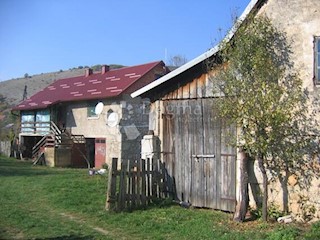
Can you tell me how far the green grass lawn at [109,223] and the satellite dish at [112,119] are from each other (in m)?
10.9

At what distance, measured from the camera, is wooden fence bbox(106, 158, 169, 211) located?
33.8 feet

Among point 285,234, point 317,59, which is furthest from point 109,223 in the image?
point 317,59

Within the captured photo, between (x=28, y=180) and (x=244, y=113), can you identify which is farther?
(x=28, y=180)

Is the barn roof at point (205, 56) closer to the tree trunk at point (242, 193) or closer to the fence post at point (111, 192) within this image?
the tree trunk at point (242, 193)

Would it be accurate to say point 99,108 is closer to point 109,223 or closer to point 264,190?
point 109,223

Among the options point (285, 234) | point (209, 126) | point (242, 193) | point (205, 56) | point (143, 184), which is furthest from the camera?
point (143, 184)

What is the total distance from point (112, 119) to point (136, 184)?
43.0 feet

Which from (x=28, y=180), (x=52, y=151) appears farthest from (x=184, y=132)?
(x=52, y=151)

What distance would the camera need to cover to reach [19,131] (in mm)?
33375

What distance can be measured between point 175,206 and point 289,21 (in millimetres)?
5617

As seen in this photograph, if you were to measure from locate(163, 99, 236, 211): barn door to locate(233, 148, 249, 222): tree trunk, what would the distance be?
0.53 m

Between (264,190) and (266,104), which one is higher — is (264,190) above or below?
below

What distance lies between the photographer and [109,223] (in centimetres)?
920

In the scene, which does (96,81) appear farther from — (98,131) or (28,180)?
(28,180)
